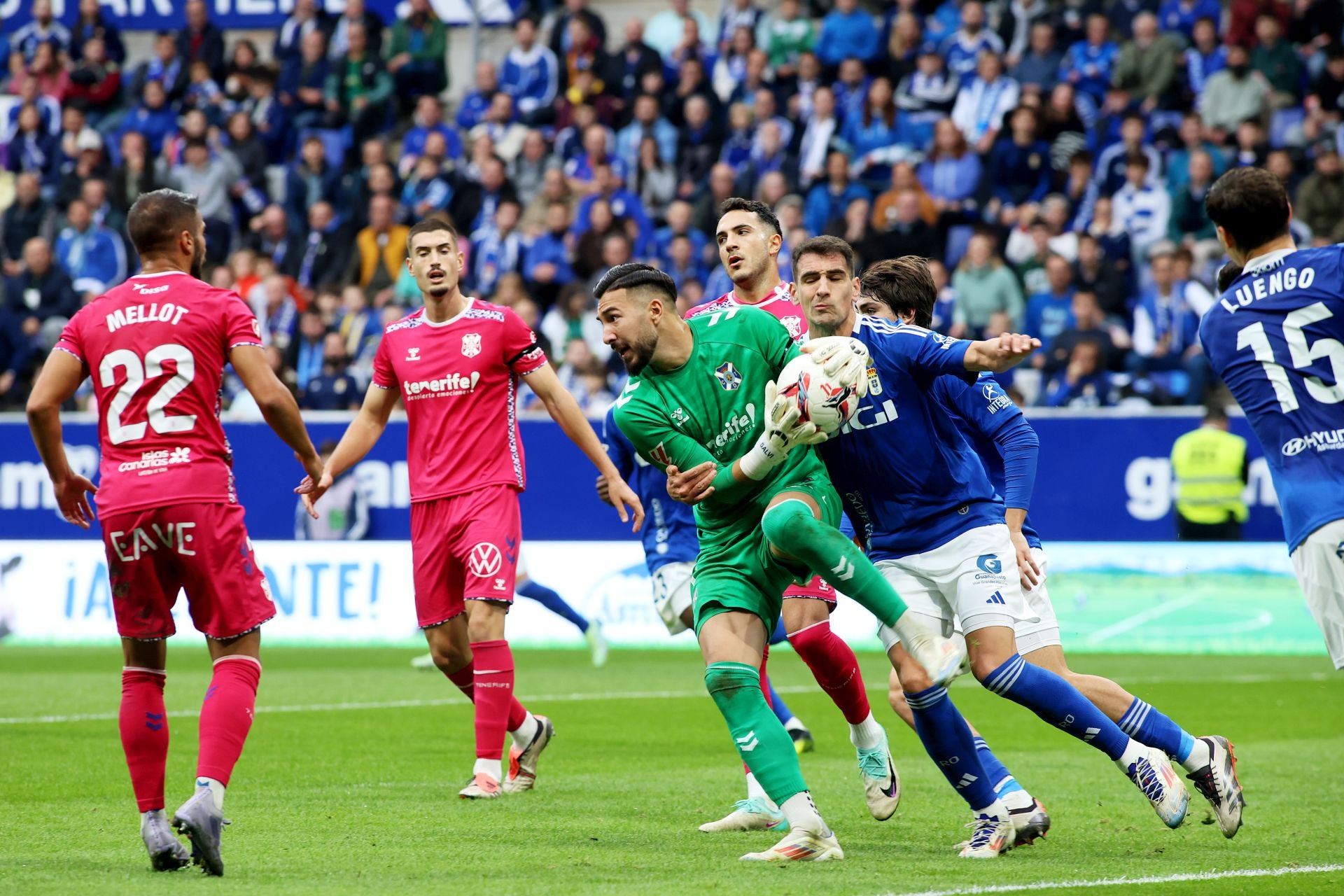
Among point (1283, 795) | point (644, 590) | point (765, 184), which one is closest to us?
point (1283, 795)

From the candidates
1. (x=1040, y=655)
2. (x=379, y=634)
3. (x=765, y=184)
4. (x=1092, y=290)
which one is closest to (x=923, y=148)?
(x=765, y=184)

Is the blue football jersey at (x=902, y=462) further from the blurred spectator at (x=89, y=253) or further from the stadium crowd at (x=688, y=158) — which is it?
the blurred spectator at (x=89, y=253)

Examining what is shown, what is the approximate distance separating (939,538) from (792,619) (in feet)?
3.90

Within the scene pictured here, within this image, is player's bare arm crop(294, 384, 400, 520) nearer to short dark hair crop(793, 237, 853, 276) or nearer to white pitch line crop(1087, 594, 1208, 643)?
short dark hair crop(793, 237, 853, 276)

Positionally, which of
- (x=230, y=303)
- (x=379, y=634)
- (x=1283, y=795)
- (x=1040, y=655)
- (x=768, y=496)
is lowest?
(x=379, y=634)

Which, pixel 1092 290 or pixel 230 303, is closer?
pixel 230 303

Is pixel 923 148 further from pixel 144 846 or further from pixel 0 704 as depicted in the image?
pixel 144 846

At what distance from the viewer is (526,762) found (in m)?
8.59

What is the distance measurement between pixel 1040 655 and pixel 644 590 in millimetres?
10459

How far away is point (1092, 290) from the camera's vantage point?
18969 mm

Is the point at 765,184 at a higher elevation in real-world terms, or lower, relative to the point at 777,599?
higher

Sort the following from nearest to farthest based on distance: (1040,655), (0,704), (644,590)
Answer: (1040,655) < (0,704) < (644,590)

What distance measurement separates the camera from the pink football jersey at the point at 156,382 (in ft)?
20.5

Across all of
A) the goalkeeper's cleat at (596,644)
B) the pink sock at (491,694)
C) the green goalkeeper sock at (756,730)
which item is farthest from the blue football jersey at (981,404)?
the goalkeeper's cleat at (596,644)
